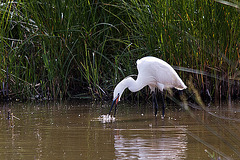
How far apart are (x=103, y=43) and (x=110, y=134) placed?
142 inches

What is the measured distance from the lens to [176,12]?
703 centimetres

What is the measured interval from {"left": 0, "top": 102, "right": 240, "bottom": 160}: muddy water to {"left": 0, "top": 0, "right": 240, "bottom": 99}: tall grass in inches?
31.8

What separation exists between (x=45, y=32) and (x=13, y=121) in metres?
2.64

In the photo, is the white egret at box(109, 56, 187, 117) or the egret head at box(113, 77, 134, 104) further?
the white egret at box(109, 56, 187, 117)

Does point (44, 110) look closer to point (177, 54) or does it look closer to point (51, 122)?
point (51, 122)

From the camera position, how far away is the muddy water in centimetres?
365

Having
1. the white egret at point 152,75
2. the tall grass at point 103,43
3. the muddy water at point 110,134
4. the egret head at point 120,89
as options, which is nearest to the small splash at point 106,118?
the muddy water at point 110,134

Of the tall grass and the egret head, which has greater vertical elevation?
the tall grass

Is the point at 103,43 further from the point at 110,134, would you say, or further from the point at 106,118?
the point at 110,134

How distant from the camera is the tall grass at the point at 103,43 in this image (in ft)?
23.0

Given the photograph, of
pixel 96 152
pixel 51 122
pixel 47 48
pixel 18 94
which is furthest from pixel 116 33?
pixel 96 152

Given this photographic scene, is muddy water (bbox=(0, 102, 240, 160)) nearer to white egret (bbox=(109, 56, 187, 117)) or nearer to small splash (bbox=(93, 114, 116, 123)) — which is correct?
small splash (bbox=(93, 114, 116, 123))

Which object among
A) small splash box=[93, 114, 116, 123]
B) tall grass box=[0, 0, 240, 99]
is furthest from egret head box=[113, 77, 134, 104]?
tall grass box=[0, 0, 240, 99]

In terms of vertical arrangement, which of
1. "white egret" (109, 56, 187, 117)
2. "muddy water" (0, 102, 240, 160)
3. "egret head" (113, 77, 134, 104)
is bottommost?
"muddy water" (0, 102, 240, 160)
